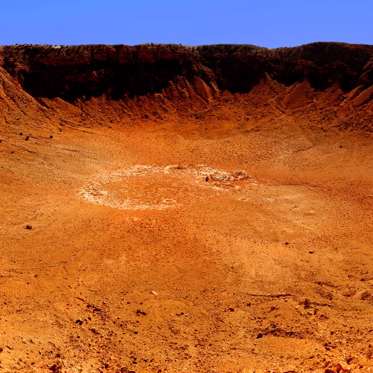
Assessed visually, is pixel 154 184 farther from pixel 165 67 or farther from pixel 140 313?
pixel 165 67

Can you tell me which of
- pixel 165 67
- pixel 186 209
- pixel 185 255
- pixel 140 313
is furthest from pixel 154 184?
pixel 165 67

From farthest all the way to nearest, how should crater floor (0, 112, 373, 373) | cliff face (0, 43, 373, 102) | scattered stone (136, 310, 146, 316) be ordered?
1. cliff face (0, 43, 373, 102)
2. scattered stone (136, 310, 146, 316)
3. crater floor (0, 112, 373, 373)

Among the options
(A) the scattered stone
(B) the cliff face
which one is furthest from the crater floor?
(B) the cliff face

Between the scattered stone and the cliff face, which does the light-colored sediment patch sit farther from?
the cliff face

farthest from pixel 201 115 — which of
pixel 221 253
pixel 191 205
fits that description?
pixel 221 253

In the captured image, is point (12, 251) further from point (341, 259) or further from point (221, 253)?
point (341, 259)

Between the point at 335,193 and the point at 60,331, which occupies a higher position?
the point at 335,193
